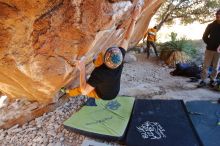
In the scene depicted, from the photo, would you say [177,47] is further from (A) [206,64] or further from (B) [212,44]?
(B) [212,44]

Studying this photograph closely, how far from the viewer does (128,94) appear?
21.6 feet

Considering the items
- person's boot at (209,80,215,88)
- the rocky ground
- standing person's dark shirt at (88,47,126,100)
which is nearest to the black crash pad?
the rocky ground

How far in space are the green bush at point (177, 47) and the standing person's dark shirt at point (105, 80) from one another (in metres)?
6.84

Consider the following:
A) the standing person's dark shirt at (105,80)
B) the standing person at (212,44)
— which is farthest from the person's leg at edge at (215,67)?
the standing person's dark shirt at (105,80)

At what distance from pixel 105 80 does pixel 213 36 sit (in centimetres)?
370

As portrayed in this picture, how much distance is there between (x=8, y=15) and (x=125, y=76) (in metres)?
5.62

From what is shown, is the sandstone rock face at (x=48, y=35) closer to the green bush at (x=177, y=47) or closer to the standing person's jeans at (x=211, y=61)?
the standing person's jeans at (x=211, y=61)

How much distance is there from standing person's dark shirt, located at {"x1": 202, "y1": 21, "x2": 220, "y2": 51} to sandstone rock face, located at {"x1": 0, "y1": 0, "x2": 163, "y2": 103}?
2611mm

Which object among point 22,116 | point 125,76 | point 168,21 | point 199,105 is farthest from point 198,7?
point 22,116

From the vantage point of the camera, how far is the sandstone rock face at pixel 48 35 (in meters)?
3.10

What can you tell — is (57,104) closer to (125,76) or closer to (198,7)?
(125,76)

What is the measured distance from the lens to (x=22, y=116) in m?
5.36

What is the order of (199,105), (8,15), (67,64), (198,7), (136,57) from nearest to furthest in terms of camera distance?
(8,15) < (67,64) < (199,105) < (136,57) < (198,7)

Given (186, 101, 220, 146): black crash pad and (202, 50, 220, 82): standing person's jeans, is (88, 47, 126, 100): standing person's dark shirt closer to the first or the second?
(186, 101, 220, 146): black crash pad
